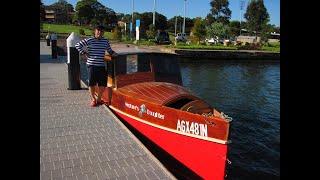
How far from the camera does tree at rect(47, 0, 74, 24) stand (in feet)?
450

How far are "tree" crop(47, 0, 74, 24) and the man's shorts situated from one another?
13183 centimetres

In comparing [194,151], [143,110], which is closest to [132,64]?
[143,110]

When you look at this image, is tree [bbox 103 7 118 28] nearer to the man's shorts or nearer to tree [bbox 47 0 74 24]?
tree [bbox 47 0 74 24]

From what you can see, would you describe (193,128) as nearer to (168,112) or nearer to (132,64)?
(168,112)

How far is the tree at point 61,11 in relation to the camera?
137 metres

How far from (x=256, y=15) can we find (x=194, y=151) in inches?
3372

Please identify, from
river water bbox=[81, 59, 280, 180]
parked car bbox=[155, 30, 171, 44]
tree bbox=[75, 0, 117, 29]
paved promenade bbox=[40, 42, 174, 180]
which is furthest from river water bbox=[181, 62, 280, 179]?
tree bbox=[75, 0, 117, 29]

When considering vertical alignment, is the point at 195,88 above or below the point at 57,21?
below

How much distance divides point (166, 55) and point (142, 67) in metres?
0.74

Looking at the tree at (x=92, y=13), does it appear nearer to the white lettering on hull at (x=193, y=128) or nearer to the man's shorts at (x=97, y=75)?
the man's shorts at (x=97, y=75)

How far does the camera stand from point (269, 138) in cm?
1224

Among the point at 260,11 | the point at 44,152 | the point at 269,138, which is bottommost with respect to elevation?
the point at 269,138
